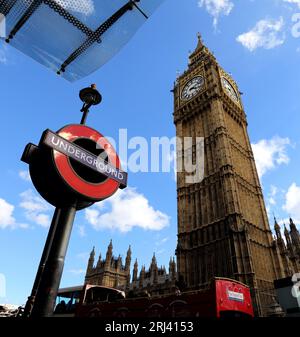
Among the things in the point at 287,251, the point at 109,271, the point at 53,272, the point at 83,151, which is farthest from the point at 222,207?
the point at 109,271

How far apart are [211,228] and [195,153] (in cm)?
A: 1401

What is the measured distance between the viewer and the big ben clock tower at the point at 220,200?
3195 centimetres

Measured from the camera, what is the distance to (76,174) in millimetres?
4254

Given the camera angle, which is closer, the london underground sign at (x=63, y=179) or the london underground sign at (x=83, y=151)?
the london underground sign at (x=63, y=179)

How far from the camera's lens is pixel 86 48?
3.91m

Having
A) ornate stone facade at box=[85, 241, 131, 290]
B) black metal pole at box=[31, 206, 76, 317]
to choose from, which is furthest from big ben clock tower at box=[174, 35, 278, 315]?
ornate stone facade at box=[85, 241, 131, 290]

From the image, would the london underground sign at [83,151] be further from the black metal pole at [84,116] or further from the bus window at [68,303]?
the bus window at [68,303]

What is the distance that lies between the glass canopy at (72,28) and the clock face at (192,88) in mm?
48941

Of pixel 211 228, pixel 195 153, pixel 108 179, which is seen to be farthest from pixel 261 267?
pixel 108 179

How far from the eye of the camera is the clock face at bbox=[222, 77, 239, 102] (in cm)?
5047

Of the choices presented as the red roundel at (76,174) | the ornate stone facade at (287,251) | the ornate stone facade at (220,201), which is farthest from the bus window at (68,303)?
the ornate stone facade at (287,251)

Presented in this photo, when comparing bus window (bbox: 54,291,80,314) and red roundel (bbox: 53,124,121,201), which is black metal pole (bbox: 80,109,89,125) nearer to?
red roundel (bbox: 53,124,121,201)

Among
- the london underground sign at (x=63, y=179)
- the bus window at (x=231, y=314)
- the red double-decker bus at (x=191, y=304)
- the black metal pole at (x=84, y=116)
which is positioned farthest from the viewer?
the red double-decker bus at (x=191, y=304)
